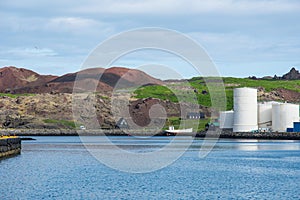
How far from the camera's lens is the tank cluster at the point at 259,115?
168m

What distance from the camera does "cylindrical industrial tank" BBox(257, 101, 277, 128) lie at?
571ft

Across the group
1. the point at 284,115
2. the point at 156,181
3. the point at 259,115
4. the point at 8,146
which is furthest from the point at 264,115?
the point at 156,181

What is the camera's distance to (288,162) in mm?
80062

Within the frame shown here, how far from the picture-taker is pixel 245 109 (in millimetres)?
168875

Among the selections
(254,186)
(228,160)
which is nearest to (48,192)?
(254,186)

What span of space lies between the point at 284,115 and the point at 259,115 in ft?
30.0

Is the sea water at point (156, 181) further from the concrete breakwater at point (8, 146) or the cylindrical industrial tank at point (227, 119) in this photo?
the cylindrical industrial tank at point (227, 119)

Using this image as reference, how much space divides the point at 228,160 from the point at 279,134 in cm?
8515

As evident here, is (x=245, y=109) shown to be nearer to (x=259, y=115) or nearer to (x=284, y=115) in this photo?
(x=259, y=115)

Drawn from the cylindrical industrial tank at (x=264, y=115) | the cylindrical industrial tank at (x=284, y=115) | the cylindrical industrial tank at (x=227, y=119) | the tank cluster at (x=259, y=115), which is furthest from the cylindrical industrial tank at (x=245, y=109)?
the cylindrical industrial tank at (x=227, y=119)

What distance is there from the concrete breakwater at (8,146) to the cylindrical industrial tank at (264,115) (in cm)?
8943

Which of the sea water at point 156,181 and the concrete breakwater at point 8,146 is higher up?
the concrete breakwater at point 8,146

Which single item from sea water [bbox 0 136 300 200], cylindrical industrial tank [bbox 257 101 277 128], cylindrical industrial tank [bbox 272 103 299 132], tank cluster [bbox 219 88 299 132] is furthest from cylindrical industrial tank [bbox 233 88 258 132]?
sea water [bbox 0 136 300 200]

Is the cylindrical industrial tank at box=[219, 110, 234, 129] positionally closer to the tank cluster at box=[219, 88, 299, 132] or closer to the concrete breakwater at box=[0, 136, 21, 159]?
the tank cluster at box=[219, 88, 299, 132]
